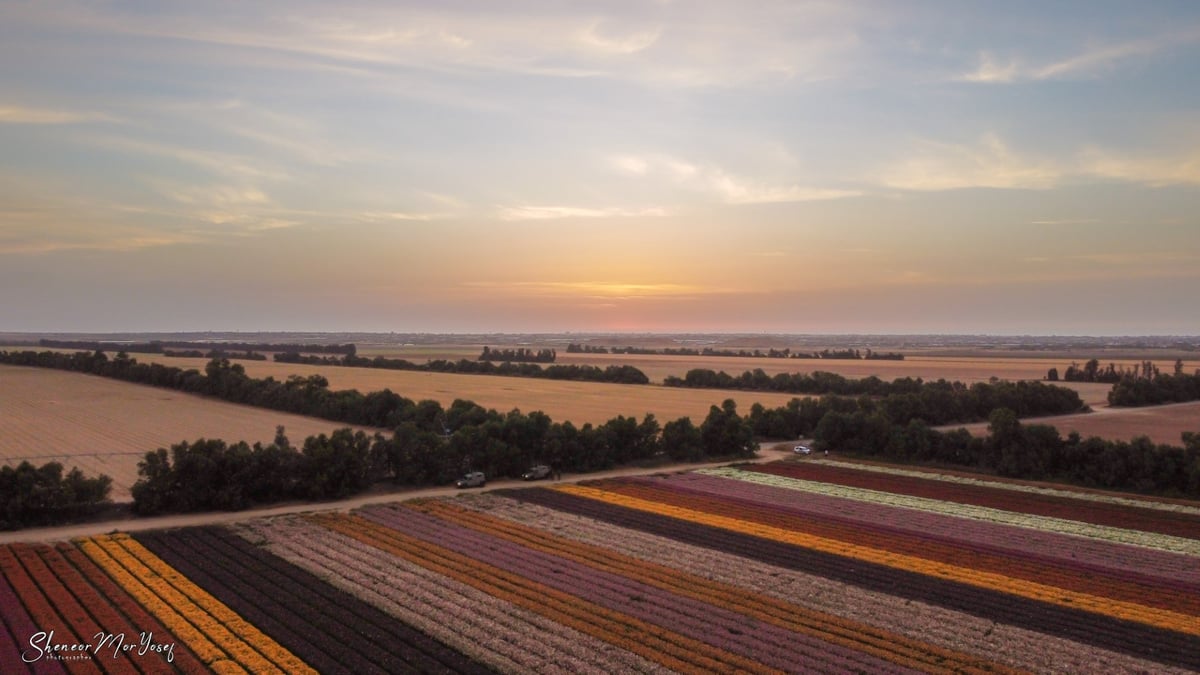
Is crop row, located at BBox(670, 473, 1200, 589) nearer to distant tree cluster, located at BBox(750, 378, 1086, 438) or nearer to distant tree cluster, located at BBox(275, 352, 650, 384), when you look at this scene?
distant tree cluster, located at BBox(750, 378, 1086, 438)

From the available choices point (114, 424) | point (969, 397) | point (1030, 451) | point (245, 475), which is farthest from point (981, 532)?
point (114, 424)

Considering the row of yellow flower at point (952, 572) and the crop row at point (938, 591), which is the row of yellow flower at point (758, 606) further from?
the row of yellow flower at point (952, 572)

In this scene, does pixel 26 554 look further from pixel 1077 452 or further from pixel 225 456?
pixel 1077 452

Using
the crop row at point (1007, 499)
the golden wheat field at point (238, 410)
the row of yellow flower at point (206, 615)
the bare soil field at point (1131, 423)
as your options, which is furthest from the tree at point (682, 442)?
the row of yellow flower at point (206, 615)

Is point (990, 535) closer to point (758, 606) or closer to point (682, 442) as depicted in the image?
point (758, 606)

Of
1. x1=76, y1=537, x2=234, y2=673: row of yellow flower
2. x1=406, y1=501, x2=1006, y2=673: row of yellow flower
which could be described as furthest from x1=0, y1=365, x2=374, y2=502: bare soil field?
x1=406, y1=501, x2=1006, y2=673: row of yellow flower

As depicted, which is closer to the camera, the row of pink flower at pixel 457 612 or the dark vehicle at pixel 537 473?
the row of pink flower at pixel 457 612
